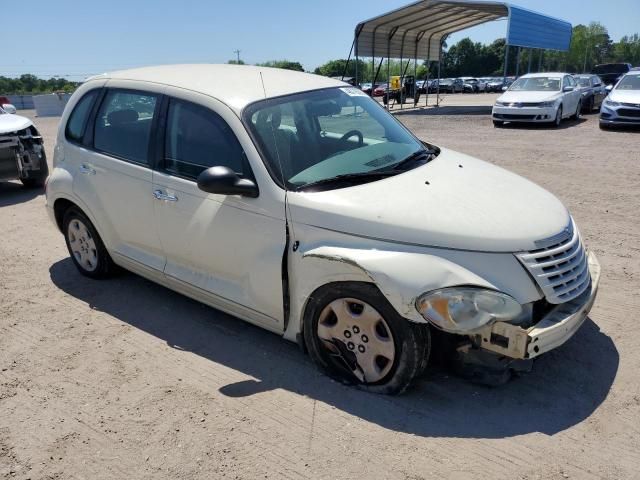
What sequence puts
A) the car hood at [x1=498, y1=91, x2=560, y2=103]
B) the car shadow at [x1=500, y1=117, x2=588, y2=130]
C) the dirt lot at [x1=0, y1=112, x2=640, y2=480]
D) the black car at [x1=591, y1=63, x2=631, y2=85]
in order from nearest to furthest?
the dirt lot at [x1=0, y1=112, x2=640, y2=480]
the car hood at [x1=498, y1=91, x2=560, y2=103]
the car shadow at [x1=500, y1=117, x2=588, y2=130]
the black car at [x1=591, y1=63, x2=631, y2=85]

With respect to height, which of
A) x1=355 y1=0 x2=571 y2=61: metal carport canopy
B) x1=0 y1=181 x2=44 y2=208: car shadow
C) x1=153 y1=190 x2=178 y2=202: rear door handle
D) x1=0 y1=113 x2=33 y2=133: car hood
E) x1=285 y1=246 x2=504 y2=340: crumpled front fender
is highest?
x1=355 y1=0 x2=571 y2=61: metal carport canopy

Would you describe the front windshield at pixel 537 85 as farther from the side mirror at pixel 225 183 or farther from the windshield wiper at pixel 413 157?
the side mirror at pixel 225 183

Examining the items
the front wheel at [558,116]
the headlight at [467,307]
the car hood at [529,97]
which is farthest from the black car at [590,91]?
the headlight at [467,307]

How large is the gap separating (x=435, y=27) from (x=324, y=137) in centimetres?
2572

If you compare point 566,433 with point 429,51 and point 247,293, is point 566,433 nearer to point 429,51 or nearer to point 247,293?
point 247,293

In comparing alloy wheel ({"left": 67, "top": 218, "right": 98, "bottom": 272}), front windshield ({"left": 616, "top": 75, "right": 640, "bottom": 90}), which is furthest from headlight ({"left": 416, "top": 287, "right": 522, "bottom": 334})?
front windshield ({"left": 616, "top": 75, "right": 640, "bottom": 90})

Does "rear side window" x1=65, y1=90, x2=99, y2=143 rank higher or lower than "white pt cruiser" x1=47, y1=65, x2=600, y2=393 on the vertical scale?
higher

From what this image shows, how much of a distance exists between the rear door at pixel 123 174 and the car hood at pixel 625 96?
14.4 m

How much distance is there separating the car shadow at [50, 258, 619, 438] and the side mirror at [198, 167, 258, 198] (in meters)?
1.15

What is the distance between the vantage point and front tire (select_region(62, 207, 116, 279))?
4617 millimetres

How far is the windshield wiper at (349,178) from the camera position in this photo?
3.19 meters

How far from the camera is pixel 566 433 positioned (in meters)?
2.74

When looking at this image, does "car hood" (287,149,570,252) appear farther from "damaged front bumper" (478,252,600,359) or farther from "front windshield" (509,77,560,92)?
"front windshield" (509,77,560,92)

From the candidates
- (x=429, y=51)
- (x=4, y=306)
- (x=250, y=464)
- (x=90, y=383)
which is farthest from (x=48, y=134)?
(x=429, y=51)
